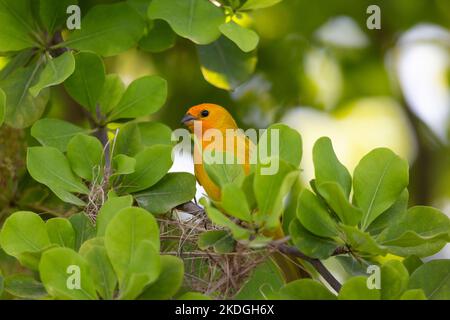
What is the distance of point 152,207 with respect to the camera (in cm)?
396

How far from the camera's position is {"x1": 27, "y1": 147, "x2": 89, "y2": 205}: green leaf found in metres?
3.85

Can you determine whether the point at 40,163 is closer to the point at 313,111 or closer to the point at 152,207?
the point at 152,207

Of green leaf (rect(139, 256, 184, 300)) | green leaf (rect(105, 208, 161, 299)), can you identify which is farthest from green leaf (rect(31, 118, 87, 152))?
green leaf (rect(139, 256, 184, 300))

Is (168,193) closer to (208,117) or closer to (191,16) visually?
(191,16)

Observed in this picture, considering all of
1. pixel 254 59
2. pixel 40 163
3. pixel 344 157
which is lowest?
pixel 344 157

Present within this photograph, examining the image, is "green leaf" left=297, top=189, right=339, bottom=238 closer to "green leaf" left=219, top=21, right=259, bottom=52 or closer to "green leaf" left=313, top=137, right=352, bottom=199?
"green leaf" left=313, top=137, right=352, bottom=199

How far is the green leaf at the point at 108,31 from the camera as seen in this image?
4.49m

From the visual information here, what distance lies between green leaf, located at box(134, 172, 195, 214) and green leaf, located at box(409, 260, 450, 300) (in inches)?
43.1

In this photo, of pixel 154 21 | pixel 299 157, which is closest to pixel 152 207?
pixel 299 157

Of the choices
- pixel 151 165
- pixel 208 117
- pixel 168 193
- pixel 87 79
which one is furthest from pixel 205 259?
pixel 208 117

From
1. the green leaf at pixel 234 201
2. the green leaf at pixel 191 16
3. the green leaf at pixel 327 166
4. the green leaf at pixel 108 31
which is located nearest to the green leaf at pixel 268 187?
the green leaf at pixel 234 201

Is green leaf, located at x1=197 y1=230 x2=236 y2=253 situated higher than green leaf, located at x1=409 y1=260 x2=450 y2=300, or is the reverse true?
green leaf, located at x1=197 y1=230 x2=236 y2=253

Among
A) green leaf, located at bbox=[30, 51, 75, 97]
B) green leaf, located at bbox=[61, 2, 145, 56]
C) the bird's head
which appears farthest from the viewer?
the bird's head

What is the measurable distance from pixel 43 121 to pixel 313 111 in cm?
356
